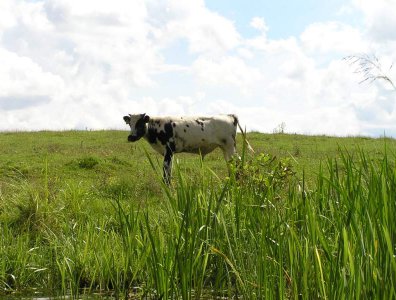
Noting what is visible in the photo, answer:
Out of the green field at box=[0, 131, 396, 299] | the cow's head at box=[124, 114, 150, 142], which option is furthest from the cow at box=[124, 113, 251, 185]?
the green field at box=[0, 131, 396, 299]

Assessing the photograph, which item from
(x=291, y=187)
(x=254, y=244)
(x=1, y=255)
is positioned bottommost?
(x=1, y=255)

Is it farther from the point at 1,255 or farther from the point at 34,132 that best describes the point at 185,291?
the point at 34,132

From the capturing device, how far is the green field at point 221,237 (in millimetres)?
3938

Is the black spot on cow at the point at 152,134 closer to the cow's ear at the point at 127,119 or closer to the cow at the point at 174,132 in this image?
the cow at the point at 174,132

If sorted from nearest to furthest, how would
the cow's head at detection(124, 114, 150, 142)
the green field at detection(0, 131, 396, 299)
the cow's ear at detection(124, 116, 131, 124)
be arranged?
the green field at detection(0, 131, 396, 299) → the cow's head at detection(124, 114, 150, 142) → the cow's ear at detection(124, 116, 131, 124)

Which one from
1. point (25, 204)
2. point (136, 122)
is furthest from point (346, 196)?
point (136, 122)

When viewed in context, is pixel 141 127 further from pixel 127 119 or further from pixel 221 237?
pixel 221 237

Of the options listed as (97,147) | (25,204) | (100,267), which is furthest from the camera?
(97,147)

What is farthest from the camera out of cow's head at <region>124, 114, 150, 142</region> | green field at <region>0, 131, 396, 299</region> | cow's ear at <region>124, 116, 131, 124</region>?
cow's ear at <region>124, 116, 131, 124</region>

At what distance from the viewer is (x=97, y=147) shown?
22.6 metres

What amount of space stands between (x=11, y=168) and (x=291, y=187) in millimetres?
12534

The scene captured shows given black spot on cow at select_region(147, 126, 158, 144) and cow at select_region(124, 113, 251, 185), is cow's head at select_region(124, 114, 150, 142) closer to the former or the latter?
cow at select_region(124, 113, 251, 185)

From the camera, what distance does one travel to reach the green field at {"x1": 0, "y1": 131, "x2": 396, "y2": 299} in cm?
394

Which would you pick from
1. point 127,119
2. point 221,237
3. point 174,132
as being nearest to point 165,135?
point 174,132
